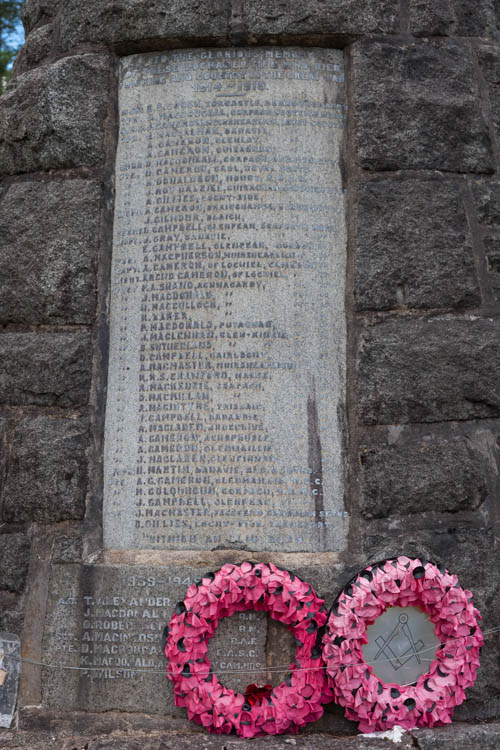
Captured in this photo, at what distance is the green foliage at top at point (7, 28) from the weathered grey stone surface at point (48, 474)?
22.6ft

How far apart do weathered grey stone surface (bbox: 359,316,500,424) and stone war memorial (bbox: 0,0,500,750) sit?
Result: 0.04 feet

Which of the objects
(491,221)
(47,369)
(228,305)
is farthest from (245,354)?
(491,221)

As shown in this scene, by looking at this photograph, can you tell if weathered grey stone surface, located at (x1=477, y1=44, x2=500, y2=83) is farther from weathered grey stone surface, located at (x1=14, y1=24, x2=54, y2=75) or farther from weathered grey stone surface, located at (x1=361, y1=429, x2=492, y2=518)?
weathered grey stone surface, located at (x1=14, y1=24, x2=54, y2=75)

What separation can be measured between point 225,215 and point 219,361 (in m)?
0.77

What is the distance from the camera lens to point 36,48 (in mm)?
4426

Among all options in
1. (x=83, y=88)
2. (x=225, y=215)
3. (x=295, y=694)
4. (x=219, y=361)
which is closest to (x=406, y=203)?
(x=225, y=215)

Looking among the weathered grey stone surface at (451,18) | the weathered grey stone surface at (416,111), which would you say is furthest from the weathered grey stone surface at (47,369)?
the weathered grey stone surface at (451,18)

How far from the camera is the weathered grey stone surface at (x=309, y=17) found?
13.3 feet

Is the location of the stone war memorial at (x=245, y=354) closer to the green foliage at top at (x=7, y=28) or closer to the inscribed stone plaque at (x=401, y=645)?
the inscribed stone plaque at (x=401, y=645)

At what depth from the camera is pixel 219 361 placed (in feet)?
12.5

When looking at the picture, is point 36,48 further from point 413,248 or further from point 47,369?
point 413,248

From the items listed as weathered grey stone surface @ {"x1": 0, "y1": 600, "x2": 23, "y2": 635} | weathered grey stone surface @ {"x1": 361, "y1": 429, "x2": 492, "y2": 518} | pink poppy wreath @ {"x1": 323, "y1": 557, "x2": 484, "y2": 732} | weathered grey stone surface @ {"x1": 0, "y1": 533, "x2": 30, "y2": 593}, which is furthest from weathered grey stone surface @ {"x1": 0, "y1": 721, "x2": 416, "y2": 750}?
weathered grey stone surface @ {"x1": 361, "y1": 429, "x2": 492, "y2": 518}

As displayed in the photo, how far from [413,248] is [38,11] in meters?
2.65

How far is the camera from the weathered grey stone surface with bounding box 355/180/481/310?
3773mm
